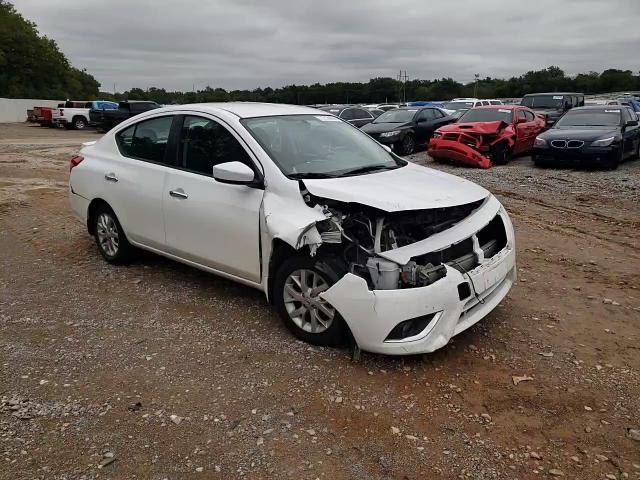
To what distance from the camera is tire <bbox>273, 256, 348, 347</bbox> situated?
3.69 m

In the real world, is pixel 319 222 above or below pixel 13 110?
below

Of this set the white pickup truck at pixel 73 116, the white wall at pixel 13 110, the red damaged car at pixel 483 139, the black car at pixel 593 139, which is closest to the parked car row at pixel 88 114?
the white pickup truck at pixel 73 116

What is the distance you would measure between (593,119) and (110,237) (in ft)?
39.3

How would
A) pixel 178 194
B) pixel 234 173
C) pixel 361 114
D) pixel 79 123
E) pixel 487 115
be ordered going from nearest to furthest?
pixel 234 173, pixel 178 194, pixel 487 115, pixel 361 114, pixel 79 123

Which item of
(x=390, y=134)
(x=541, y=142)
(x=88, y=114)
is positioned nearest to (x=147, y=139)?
(x=541, y=142)

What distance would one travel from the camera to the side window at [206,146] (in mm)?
4418

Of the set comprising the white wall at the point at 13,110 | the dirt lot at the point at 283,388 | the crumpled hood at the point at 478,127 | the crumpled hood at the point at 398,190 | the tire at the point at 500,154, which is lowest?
the dirt lot at the point at 283,388

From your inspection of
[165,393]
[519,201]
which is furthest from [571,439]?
[519,201]

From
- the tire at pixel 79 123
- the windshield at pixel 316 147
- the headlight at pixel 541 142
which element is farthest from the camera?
the tire at pixel 79 123

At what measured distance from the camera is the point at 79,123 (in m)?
30.8

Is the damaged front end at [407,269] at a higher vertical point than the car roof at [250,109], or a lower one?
lower

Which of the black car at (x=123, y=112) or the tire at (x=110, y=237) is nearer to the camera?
the tire at (x=110, y=237)

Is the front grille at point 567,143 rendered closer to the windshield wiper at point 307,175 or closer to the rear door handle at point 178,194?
the windshield wiper at point 307,175

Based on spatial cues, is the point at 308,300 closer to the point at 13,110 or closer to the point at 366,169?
the point at 366,169
